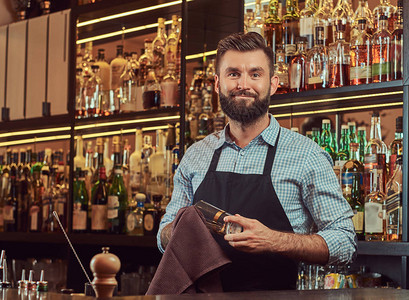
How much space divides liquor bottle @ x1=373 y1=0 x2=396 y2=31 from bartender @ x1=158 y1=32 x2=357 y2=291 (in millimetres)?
609

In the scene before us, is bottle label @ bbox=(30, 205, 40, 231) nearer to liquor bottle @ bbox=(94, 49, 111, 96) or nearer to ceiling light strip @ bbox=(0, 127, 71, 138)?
ceiling light strip @ bbox=(0, 127, 71, 138)

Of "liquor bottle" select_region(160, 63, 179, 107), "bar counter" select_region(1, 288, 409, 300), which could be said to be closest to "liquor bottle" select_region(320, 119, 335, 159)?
"liquor bottle" select_region(160, 63, 179, 107)

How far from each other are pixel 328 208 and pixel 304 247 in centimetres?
17

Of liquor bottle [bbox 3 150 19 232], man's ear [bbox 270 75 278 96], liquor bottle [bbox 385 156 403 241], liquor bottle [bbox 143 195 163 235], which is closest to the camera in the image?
man's ear [bbox 270 75 278 96]

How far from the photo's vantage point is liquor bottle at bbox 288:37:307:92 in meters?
2.91

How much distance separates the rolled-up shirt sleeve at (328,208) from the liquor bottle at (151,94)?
1341 mm

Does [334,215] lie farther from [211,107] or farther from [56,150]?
[56,150]

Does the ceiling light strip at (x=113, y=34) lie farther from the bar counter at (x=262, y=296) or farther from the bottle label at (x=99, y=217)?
the bar counter at (x=262, y=296)

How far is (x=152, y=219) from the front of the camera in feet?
11.0

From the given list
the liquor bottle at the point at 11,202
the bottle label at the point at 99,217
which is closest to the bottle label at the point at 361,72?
the bottle label at the point at 99,217

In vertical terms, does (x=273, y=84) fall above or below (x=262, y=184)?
above

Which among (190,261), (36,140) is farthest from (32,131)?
(190,261)

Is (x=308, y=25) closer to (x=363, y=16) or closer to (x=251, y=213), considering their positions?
(x=363, y=16)

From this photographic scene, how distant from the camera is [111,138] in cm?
382
